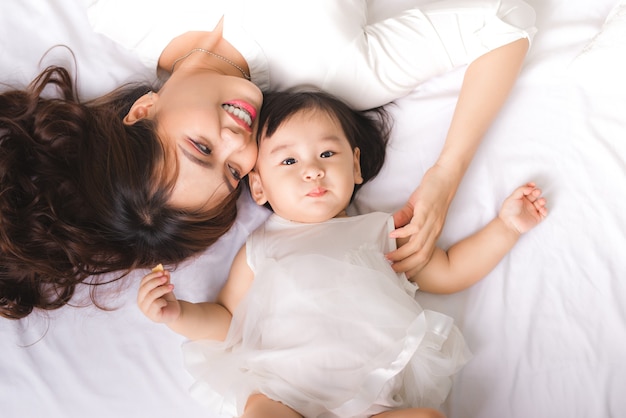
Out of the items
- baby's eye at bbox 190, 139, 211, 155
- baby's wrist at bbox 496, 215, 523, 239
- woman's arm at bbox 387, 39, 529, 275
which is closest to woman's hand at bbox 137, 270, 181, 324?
baby's eye at bbox 190, 139, 211, 155

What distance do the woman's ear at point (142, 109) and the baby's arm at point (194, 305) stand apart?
0.34 m

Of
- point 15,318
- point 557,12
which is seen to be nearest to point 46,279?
point 15,318

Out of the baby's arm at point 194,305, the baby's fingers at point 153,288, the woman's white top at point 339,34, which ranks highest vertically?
the woman's white top at point 339,34

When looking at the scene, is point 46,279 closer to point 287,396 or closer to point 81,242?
point 81,242

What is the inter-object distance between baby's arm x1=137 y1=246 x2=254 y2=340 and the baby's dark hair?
0.30m

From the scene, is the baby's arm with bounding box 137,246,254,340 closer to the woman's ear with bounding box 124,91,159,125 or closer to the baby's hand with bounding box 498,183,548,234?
the woman's ear with bounding box 124,91,159,125

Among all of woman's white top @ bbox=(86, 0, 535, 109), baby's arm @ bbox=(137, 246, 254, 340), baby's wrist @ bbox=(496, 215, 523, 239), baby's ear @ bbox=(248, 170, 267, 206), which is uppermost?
woman's white top @ bbox=(86, 0, 535, 109)

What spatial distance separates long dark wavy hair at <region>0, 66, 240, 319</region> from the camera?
1.21m

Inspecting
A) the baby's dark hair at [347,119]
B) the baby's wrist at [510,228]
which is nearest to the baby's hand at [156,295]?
the baby's dark hair at [347,119]

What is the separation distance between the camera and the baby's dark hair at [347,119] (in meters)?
1.35

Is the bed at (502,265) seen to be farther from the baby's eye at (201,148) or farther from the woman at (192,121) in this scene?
the baby's eye at (201,148)

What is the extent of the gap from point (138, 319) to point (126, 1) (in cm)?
74

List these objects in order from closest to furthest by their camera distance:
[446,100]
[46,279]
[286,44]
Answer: [46,279] → [286,44] → [446,100]

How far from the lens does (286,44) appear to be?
4.58ft
